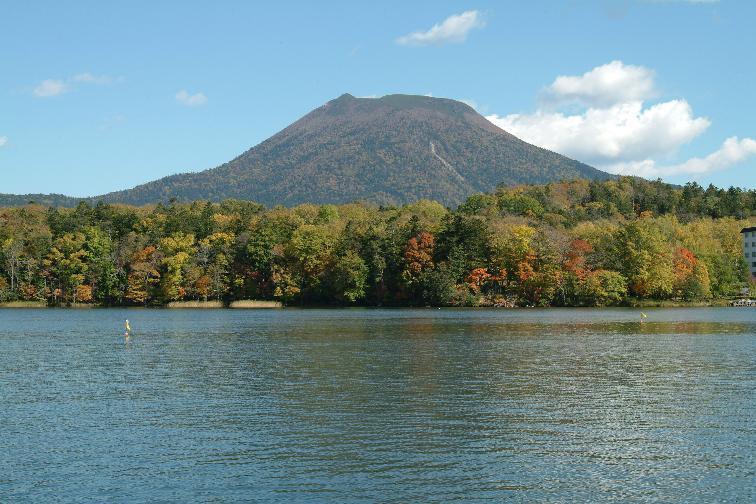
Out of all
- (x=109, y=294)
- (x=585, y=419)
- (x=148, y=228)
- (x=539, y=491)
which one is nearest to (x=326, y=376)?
(x=585, y=419)

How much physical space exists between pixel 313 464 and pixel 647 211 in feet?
547

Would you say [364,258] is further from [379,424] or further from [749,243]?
[379,424]

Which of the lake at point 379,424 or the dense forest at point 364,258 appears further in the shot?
the dense forest at point 364,258

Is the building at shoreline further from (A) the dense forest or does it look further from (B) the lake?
(B) the lake

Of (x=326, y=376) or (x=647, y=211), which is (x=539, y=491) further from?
(x=647, y=211)

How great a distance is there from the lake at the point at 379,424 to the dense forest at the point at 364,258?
71.6 meters

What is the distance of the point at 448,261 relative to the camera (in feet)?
414

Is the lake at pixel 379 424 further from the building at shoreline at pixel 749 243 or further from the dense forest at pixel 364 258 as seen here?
the building at shoreline at pixel 749 243

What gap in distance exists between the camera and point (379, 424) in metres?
26.8

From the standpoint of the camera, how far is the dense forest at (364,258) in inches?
4872

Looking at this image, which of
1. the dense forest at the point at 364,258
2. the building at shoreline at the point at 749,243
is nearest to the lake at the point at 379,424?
the dense forest at the point at 364,258

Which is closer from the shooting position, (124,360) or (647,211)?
(124,360)

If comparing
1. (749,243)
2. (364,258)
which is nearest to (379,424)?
(364,258)

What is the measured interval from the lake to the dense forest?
7164cm
